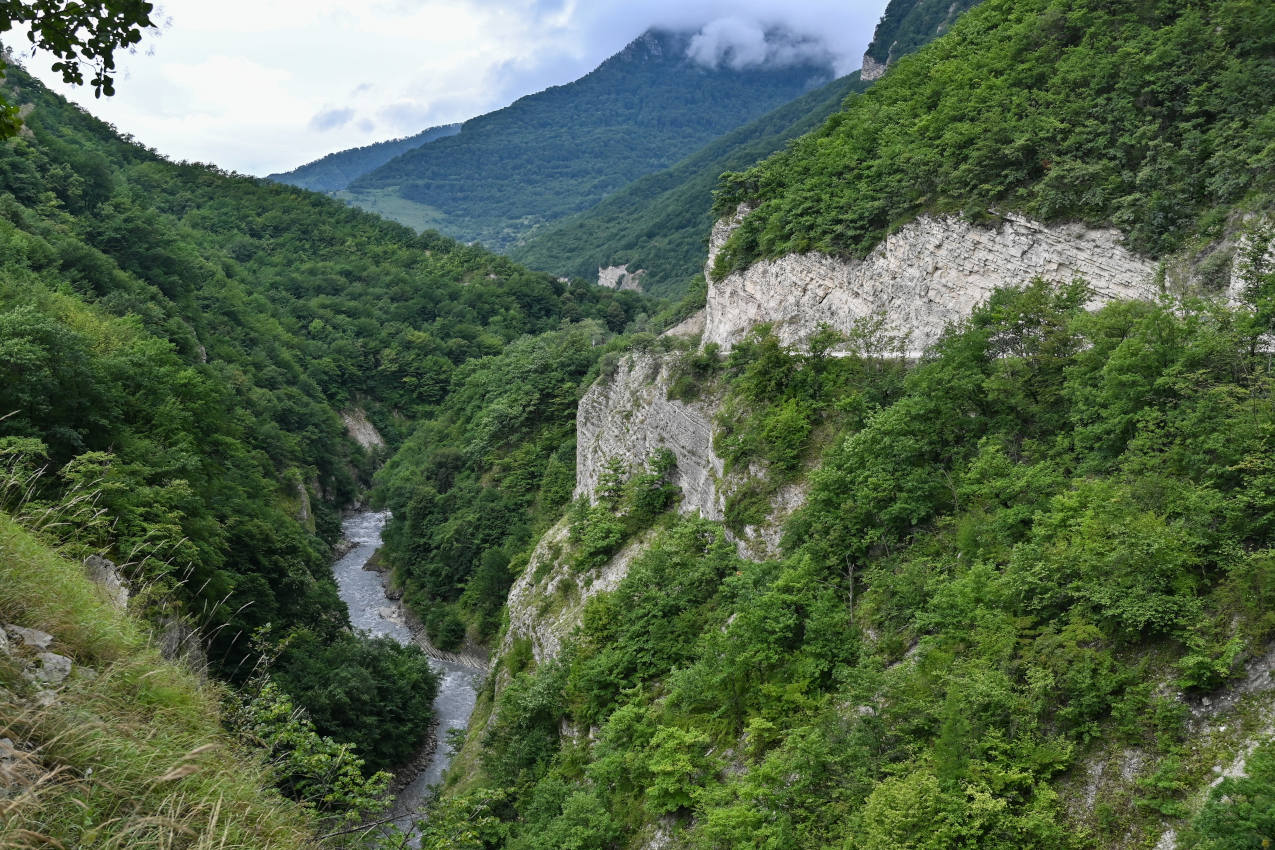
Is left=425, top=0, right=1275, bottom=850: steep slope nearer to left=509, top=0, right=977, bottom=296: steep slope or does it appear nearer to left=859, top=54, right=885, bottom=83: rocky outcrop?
left=509, top=0, right=977, bottom=296: steep slope

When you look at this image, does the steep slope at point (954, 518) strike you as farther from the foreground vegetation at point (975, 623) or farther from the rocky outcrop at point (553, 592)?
the rocky outcrop at point (553, 592)

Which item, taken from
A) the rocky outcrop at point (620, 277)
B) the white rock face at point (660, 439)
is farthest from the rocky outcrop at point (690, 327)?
the rocky outcrop at point (620, 277)

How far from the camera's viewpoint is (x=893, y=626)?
46.5 ft

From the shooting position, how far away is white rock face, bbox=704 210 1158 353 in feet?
62.6

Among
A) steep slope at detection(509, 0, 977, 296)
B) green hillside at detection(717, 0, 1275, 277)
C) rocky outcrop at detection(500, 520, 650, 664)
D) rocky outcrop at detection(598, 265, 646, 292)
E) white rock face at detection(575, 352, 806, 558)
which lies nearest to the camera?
green hillside at detection(717, 0, 1275, 277)

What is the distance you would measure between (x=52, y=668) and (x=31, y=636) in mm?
371

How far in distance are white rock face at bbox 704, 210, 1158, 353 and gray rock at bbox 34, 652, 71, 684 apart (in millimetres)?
20251

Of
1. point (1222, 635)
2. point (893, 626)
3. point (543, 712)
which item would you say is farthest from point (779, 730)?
point (543, 712)

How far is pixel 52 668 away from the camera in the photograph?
5125 millimetres

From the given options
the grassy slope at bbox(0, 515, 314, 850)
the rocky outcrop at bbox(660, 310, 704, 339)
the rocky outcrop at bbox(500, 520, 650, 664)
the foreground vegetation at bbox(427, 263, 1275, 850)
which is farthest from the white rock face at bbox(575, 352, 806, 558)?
the grassy slope at bbox(0, 515, 314, 850)

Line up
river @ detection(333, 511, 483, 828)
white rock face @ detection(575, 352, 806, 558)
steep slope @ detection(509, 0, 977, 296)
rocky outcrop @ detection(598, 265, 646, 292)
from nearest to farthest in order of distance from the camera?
1. white rock face @ detection(575, 352, 806, 558)
2. river @ detection(333, 511, 483, 828)
3. steep slope @ detection(509, 0, 977, 296)
4. rocky outcrop @ detection(598, 265, 646, 292)

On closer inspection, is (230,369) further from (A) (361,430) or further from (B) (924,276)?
(B) (924,276)

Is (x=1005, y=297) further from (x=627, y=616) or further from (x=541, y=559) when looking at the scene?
(x=541, y=559)

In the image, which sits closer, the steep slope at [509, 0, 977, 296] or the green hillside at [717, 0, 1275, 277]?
the green hillside at [717, 0, 1275, 277]
